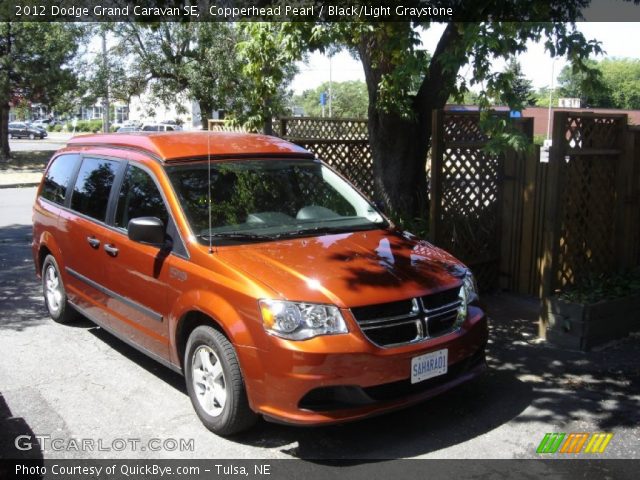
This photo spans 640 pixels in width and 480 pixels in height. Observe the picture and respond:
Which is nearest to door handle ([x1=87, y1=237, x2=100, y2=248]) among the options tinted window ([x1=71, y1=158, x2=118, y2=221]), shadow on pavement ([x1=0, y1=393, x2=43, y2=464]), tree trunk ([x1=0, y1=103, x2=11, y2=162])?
tinted window ([x1=71, y1=158, x2=118, y2=221])

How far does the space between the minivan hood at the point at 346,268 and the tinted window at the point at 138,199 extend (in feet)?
2.72

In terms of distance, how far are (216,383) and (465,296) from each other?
1724mm

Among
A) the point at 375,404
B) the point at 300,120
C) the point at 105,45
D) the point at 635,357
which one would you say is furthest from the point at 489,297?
the point at 105,45

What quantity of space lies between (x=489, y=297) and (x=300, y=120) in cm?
474

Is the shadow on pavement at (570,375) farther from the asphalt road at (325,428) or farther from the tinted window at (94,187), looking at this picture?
the tinted window at (94,187)

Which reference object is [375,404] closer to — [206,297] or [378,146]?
[206,297]

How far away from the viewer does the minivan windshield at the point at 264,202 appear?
4518mm

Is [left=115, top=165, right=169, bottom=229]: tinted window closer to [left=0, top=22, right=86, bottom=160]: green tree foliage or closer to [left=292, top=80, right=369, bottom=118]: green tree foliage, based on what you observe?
[left=0, top=22, right=86, bottom=160]: green tree foliage

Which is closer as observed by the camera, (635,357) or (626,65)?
(635,357)

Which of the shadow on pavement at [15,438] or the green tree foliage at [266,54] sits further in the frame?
the green tree foliage at [266,54]

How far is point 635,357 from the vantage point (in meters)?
5.54

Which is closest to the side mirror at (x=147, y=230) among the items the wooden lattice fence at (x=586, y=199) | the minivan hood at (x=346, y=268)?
the minivan hood at (x=346, y=268)

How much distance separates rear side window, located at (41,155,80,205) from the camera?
6.20 m

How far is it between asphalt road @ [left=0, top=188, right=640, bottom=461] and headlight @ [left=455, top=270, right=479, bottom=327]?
0.71 m
